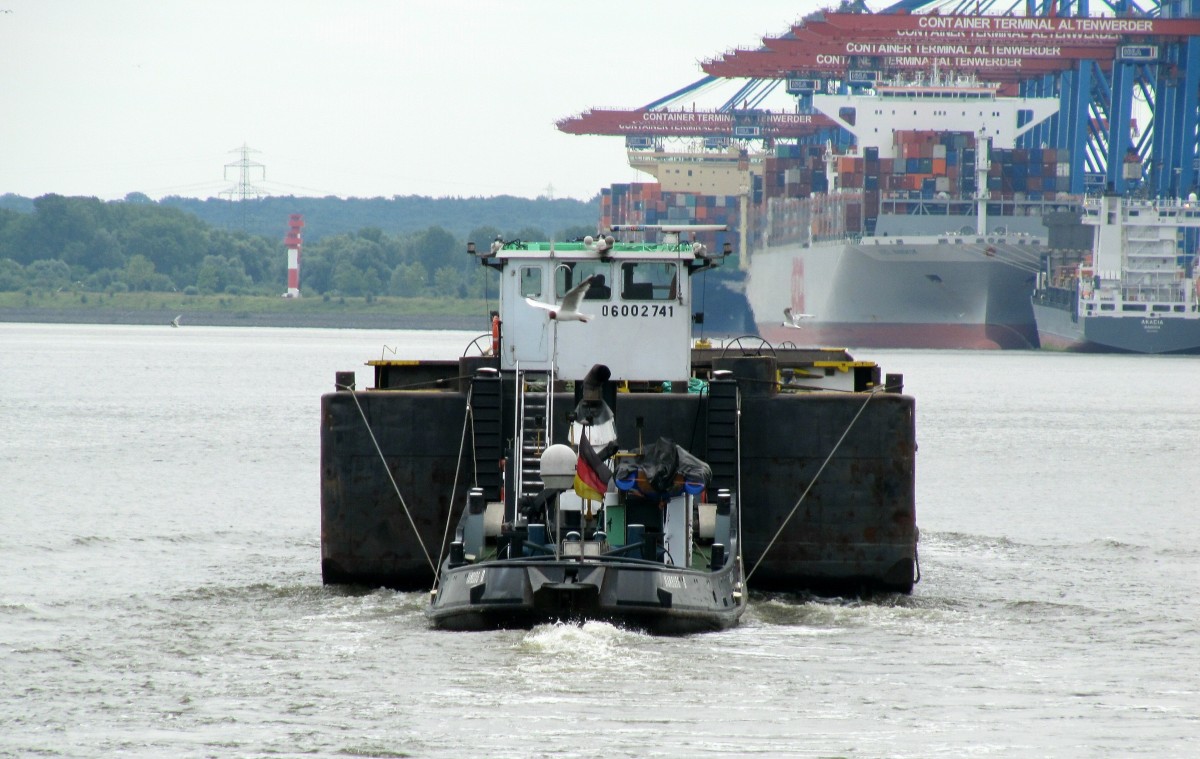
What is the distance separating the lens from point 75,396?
3110 inches

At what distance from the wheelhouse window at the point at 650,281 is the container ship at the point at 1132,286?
106125 mm

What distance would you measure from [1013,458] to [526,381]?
103 feet

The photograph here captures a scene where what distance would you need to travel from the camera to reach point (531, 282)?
24.2m

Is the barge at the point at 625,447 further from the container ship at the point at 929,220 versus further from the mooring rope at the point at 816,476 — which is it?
the container ship at the point at 929,220

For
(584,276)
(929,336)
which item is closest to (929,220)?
(929,336)

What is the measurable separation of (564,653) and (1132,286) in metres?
115

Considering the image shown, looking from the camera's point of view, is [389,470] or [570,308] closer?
[570,308]

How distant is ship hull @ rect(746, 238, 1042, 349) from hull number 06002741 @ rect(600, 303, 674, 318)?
358 feet

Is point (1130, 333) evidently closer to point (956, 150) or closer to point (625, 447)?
Answer: point (956, 150)

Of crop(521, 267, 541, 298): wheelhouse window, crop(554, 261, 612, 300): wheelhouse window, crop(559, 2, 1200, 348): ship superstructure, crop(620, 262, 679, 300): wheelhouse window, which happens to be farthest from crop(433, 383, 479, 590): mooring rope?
crop(559, 2, 1200, 348): ship superstructure

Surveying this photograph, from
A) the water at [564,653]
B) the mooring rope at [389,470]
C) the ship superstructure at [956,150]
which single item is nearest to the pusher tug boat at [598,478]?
the water at [564,653]

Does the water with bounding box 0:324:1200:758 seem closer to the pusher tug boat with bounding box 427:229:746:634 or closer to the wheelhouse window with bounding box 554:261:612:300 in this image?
the pusher tug boat with bounding box 427:229:746:634

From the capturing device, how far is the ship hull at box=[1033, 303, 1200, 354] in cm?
12631

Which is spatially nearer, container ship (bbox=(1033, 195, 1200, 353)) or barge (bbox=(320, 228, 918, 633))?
barge (bbox=(320, 228, 918, 633))
